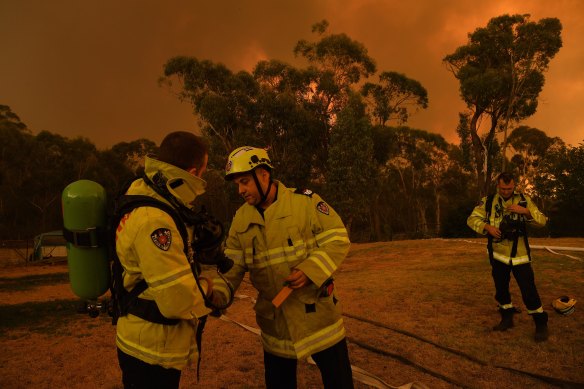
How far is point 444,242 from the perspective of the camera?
1988 cm

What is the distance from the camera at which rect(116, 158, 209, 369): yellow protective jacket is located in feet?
6.54

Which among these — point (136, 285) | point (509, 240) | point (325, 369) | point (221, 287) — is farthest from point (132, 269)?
point (509, 240)

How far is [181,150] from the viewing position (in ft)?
7.42

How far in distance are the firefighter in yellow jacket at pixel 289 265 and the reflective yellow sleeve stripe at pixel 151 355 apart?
2.07ft

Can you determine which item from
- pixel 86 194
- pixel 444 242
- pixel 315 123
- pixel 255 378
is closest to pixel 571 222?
pixel 444 242

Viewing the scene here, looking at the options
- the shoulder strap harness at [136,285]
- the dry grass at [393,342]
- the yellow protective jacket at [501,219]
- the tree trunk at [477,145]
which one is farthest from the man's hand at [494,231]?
the tree trunk at [477,145]

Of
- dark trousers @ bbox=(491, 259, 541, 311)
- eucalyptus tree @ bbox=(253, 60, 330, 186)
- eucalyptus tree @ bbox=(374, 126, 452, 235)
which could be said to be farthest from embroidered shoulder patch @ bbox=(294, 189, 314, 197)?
eucalyptus tree @ bbox=(374, 126, 452, 235)

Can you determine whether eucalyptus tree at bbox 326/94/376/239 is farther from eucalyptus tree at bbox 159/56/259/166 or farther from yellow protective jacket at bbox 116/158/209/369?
yellow protective jacket at bbox 116/158/209/369

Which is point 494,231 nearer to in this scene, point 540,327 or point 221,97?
point 540,327

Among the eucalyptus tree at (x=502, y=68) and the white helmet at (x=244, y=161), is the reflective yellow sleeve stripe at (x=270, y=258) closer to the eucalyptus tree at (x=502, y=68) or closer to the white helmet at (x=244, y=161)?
the white helmet at (x=244, y=161)

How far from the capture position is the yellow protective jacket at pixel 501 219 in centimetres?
577

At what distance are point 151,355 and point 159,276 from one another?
464 mm

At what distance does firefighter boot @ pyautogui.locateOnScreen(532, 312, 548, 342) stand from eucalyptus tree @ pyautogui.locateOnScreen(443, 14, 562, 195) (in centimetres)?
3068

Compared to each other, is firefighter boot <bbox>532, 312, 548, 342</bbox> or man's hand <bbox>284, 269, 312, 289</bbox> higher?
man's hand <bbox>284, 269, 312, 289</bbox>
